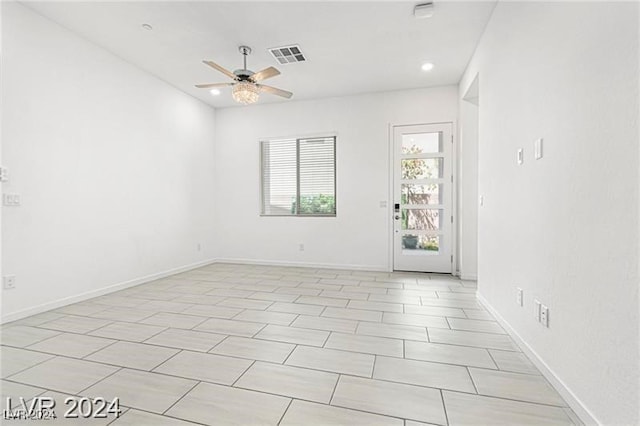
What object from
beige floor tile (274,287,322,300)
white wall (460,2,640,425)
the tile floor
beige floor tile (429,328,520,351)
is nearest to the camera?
white wall (460,2,640,425)

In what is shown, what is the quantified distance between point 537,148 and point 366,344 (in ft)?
5.97

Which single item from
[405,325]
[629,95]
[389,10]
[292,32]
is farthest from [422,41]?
[405,325]

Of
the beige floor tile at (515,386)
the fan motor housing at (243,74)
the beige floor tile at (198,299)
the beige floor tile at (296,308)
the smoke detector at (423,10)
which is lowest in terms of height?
the beige floor tile at (198,299)

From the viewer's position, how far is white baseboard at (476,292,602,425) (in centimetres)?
142

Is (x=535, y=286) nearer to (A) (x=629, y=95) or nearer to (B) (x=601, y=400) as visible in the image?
(B) (x=601, y=400)

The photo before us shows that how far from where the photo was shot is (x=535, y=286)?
2.03m

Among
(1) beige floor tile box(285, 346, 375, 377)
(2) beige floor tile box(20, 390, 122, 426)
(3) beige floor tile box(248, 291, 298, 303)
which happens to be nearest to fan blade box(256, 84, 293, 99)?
(3) beige floor tile box(248, 291, 298, 303)

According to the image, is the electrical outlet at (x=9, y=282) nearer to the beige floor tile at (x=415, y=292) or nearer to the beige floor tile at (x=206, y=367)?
the beige floor tile at (x=206, y=367)

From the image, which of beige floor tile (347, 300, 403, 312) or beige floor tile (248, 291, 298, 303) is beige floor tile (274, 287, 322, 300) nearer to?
beige floor tile (248, 291, 298, 303)

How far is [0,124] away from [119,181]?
130cm

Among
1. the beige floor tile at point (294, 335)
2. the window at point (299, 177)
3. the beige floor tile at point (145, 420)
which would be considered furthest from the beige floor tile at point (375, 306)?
the window at point (299, 177)

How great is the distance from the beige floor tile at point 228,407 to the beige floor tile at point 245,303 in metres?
1.48

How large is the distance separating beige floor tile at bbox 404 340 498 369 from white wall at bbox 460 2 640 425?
1.07ft

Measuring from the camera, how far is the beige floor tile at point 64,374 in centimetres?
177
